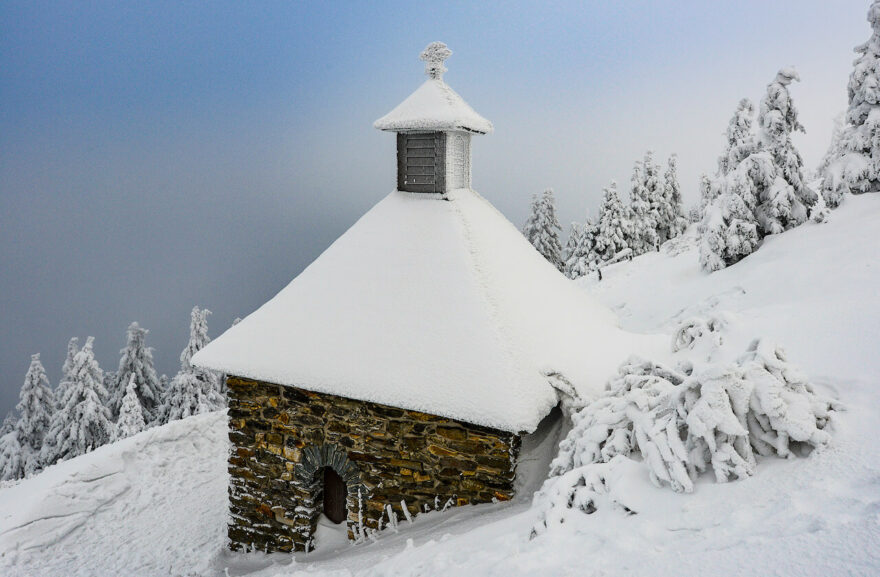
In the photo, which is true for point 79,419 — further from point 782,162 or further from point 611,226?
point 611,226

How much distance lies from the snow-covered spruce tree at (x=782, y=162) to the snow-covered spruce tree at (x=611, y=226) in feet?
52.1

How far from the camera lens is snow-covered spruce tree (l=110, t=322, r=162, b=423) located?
91.0ft

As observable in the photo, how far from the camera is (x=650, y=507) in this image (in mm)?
4336

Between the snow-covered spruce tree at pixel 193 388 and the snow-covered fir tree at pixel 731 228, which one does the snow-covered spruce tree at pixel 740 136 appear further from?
the snow-covered spruce tree at pixel 193 388

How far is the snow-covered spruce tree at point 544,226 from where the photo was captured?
35.7m

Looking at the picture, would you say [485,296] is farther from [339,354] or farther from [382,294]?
[339,354]

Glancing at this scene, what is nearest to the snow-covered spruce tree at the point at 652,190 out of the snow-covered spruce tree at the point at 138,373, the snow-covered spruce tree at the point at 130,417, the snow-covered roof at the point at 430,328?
the snow-covered roof at the point at 430,328

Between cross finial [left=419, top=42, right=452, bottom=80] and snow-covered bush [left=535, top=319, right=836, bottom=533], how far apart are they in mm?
7778

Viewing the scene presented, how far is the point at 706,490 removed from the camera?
4367 millimetres

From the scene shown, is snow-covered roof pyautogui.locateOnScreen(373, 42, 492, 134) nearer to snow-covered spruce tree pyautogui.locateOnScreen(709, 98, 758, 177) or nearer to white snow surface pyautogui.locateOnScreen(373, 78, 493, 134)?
white snow surface pyautogui.locateOnScreen(373, 78, 493, 134)

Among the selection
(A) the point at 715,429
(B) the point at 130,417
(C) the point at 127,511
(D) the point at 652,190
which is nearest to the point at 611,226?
(D) the point at 652,190

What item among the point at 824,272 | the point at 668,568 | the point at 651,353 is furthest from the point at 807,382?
the point at 824,272

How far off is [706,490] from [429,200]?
7038 millimetres

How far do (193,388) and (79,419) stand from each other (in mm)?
4882
